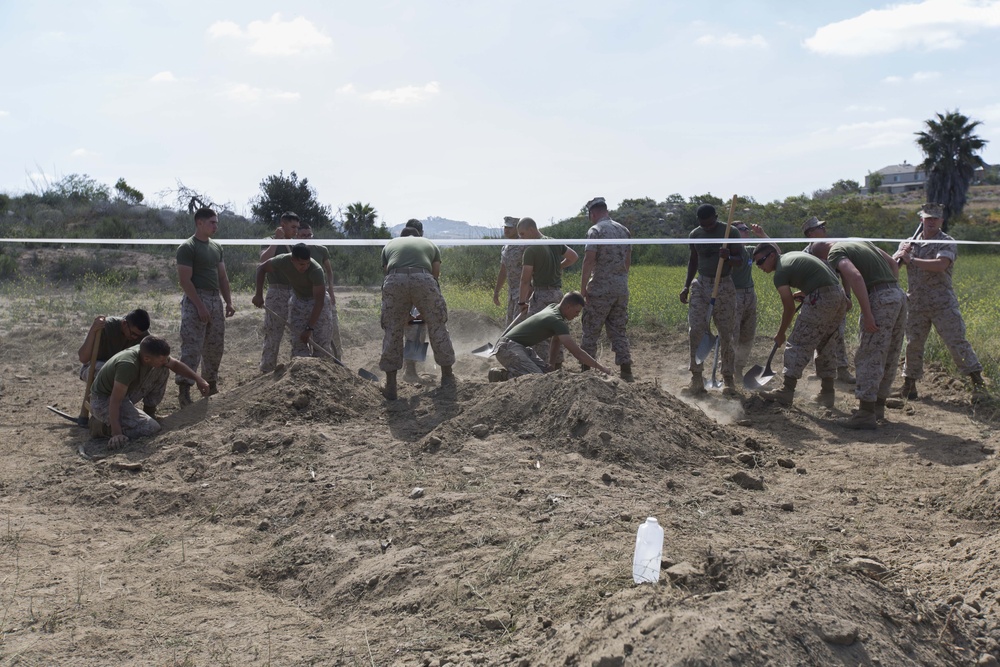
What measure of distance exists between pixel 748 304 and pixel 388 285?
349 cm

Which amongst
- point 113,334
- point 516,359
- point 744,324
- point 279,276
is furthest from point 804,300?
point 113,334

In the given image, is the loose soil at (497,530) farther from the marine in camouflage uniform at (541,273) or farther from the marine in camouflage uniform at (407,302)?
the marine in camouflage uniform at (541,273)

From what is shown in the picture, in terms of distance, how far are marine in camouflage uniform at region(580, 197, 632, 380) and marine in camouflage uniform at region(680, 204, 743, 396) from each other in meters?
0.61

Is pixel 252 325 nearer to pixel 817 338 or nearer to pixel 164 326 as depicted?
pixel 164 326

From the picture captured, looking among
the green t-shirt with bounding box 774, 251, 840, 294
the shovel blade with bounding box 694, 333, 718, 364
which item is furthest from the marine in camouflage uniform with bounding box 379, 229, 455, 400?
the green t-shirt with bounding box 774, 251, 840, 294

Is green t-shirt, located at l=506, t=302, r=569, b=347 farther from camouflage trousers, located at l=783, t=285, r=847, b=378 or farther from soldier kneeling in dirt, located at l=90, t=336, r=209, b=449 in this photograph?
soldier kneeling in dirt, located at l=90, t=336, r=209, b=449

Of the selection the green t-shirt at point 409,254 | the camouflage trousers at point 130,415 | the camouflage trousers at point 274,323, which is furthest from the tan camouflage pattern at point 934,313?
the camouflage trousers at point 130,415

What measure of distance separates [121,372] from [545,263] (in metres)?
3.68

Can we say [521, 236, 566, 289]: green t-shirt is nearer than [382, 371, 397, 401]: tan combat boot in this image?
No

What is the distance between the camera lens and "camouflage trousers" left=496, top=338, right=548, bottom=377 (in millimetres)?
7035

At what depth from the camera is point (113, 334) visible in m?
6.94

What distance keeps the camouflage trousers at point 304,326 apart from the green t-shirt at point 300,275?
79 mm

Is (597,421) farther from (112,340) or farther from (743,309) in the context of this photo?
(112,340)

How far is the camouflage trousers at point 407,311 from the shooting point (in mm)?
6902
